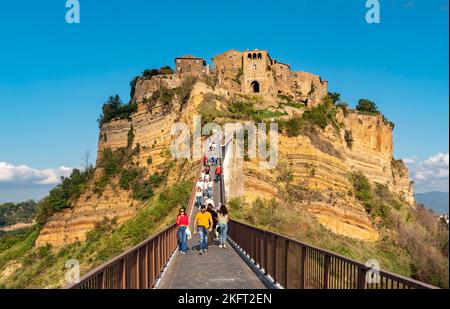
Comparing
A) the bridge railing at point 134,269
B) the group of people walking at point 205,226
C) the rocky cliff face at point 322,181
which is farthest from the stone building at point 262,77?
the bridge railing at point 134,269

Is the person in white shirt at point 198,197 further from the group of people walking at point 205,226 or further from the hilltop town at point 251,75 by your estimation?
the hilltop town at point 251,75

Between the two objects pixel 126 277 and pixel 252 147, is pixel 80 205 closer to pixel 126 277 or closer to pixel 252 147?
pixel 252 147

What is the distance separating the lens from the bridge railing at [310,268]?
585cm

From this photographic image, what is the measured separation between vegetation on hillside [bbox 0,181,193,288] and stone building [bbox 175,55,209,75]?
24686 mm

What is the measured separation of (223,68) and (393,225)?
3711cm

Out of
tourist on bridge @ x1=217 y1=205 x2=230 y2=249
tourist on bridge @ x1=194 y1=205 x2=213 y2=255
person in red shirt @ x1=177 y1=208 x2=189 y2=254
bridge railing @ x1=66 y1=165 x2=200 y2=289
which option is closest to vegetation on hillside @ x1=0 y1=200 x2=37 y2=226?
tourist on bridge @ x1=217 y1=205 x2=230 y2=249

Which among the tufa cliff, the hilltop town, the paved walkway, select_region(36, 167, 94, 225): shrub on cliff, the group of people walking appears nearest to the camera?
the paved walkway

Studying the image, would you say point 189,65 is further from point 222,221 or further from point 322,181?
point 222,221

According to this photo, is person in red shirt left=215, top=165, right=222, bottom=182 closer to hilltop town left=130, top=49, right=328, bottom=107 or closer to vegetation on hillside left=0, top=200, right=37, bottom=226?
hilltop town left=130, top=49, right=328, bottom=107

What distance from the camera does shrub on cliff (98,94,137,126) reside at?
62641 mm

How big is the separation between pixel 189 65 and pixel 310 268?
60947 mm

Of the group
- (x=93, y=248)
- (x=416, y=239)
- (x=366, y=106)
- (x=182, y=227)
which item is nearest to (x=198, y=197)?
(x=182, y=227)

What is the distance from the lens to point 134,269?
28.6 ft
